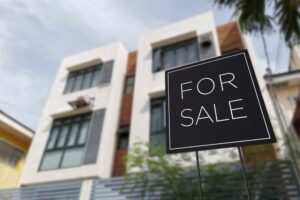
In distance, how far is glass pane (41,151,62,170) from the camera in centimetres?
948

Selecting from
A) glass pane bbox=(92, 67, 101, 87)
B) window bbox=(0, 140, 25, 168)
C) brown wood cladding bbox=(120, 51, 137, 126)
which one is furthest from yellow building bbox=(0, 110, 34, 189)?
brown wood cladding bbox=(120, 51, 137, 126)

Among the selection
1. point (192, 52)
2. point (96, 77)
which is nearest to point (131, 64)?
→ point (96, 77)

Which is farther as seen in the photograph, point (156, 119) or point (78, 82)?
point (78, 82)

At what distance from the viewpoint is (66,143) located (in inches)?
394

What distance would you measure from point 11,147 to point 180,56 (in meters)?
9.58

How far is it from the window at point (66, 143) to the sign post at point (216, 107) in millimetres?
7553

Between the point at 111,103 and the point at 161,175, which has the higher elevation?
the point at 111,103

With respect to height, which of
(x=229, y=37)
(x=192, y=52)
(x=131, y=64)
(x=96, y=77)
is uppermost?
(x=131, y=64)

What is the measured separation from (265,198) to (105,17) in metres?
6.44

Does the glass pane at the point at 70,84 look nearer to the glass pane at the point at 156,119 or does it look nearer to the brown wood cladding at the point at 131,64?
the brown wood cladding at the point at 131,64

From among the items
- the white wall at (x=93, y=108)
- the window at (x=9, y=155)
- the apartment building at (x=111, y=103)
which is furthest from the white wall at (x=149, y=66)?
the window at (x=9, y=155)

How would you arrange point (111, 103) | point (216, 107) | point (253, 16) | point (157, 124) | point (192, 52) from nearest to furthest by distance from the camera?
point (216, 107) → point (253, 16) → point (157, 124) → point (192, 52) → point (111, 103)

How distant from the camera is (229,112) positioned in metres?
2.13

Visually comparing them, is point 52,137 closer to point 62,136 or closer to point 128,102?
point 62,136
